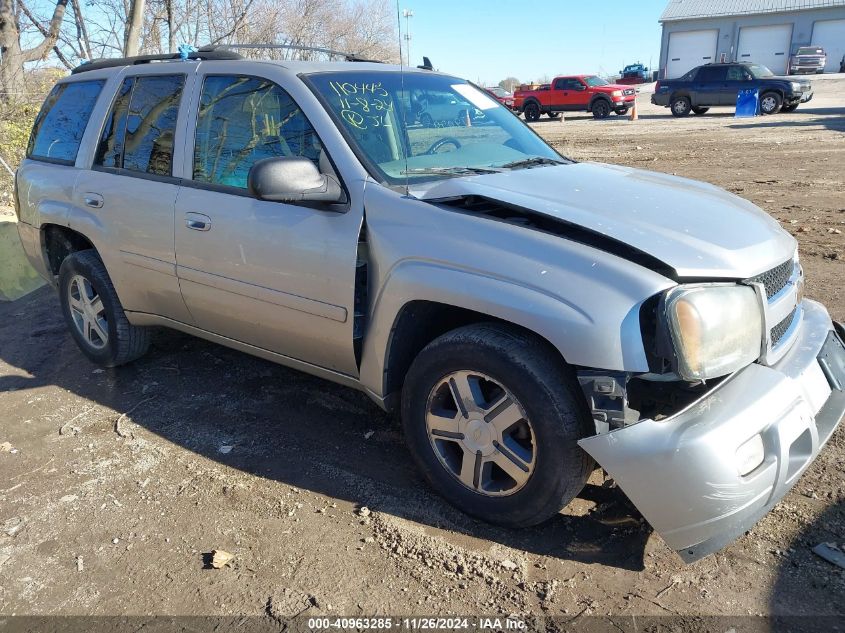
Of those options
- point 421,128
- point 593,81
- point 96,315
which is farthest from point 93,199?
point 593,81

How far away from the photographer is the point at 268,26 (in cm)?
2070

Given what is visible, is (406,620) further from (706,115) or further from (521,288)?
(706,115)

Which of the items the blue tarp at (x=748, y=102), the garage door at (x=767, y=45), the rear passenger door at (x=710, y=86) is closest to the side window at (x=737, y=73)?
the rear passenger door at (x=710, y=86)

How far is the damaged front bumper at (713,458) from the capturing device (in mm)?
2205

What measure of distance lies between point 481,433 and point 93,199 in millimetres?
2932

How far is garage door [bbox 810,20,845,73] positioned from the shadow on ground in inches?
2034

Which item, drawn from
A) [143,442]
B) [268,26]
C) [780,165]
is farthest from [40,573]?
[268,26]

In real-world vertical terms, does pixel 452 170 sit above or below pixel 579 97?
above

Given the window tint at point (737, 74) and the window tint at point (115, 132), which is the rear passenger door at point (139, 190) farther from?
the window tint at point (737, 74)

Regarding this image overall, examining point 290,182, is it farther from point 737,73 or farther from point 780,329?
point 737,73

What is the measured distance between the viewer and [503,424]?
8.55 ft

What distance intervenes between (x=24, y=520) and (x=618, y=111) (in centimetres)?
2783

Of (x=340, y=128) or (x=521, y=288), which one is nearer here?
(x=521, y=288)

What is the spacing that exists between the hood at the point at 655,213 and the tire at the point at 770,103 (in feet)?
76.0
